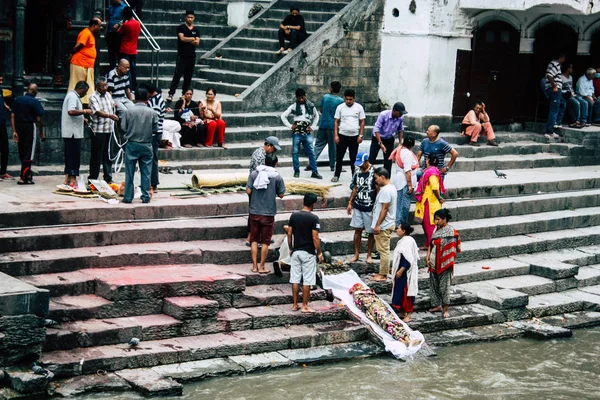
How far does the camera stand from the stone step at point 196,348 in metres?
A: 10.9

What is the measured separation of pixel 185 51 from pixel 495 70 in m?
6.95

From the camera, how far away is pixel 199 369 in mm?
11320

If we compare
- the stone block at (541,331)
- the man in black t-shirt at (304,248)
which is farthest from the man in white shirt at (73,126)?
the stone block at (541,331)

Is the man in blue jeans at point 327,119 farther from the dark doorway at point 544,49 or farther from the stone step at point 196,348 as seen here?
the dark doorway at point 544,49

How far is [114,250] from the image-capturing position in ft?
42.7

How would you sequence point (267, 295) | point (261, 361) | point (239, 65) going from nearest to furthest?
point (261, 361)
point (267, 295)
point (239, 65)

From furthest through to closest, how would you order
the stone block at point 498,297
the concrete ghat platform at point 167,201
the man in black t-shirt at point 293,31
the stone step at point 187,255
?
the man in black t-shirt at point 293,31 < the stone block at point 498,297 < the concrete ghat platform at point 167,201 < the stone step at point 187,255

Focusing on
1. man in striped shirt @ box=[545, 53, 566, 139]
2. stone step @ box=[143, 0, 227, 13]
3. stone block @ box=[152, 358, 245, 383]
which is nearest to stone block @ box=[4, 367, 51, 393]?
stone block @ box=[152, 358, 245, 383]

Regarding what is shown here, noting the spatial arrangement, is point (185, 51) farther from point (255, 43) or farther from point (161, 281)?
point (161, 281)

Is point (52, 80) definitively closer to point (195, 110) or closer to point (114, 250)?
point (195, 110)

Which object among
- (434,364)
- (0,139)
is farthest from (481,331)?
(0,139)

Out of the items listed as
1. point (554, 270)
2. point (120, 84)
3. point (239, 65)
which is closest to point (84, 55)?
point (120, 84)

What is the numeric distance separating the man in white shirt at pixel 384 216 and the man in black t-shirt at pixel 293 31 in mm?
7851

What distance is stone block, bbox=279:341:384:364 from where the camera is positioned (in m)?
12.1
